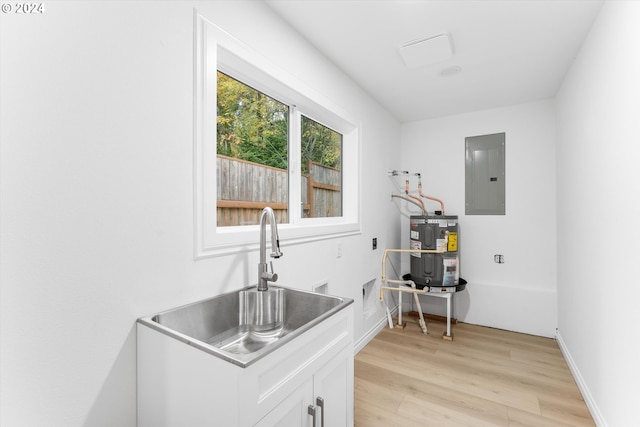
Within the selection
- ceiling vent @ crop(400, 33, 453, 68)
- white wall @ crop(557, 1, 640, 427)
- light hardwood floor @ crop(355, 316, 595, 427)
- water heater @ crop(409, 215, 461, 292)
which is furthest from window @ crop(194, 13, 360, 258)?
white wall @ crop(557, 1, 640, 427)

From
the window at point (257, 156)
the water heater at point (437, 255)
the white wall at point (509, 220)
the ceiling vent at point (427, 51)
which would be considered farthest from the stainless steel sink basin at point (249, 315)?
the white wall at point (509, 220)

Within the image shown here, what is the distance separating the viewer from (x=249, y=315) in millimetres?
1507

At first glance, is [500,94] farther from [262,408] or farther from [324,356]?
[262,408]

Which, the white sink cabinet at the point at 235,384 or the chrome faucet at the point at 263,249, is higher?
the chrome faucet at the point at 263,249

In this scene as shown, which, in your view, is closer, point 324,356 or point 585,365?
point 324,356

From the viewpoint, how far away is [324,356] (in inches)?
49.7

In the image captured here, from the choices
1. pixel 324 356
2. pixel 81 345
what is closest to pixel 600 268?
pixel 324 356

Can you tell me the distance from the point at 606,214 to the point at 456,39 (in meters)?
1.43

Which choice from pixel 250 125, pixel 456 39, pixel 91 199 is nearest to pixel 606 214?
pixel 456 39

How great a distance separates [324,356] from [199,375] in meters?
0.52

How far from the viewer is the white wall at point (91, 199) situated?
854mm

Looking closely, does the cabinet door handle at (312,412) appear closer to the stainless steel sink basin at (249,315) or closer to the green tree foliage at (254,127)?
the stainless steel sink basin at (249,315)

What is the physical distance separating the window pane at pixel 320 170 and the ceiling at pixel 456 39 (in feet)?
1.86

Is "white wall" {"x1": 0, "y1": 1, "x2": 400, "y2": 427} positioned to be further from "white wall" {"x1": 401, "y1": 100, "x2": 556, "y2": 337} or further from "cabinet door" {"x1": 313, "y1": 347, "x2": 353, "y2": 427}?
"white wall" {"x1": 401, "y1": 100, "x2": 556, "y2": 337}
